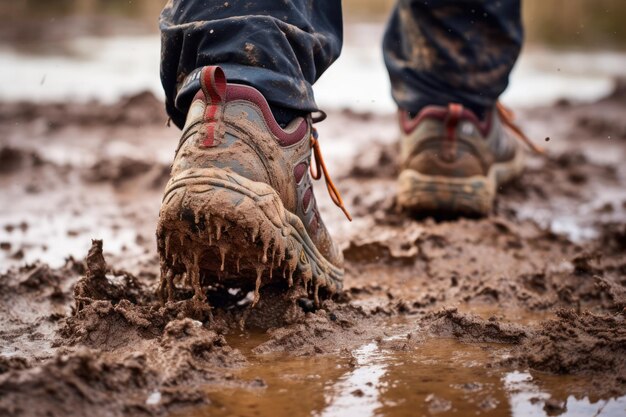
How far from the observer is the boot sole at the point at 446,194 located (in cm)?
307

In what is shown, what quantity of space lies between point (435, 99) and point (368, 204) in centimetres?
50

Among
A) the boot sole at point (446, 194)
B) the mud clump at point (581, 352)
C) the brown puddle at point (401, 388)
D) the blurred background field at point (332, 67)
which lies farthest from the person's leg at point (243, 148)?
the blurred background field at point (332, 67)

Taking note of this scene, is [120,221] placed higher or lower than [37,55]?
lower

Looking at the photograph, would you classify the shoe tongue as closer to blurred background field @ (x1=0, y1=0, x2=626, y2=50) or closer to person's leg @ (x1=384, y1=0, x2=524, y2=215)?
person's leg @ (x1=384, y1=0, x2=524, y2=215)

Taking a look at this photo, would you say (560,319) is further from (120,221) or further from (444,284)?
(120,221)

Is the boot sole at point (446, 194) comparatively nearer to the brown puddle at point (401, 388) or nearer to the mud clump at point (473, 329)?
the mud clump at point (473, 329)

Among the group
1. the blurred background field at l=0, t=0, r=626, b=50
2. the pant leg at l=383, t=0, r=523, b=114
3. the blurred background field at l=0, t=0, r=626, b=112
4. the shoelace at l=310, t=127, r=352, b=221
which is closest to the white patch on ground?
the blurred background field at l=0, t=0, r=626, b=112

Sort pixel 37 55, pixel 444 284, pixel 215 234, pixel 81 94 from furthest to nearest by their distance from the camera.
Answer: pixel 37 55 < pixel 81 94 < pixel 444 284 < pixel 215 234

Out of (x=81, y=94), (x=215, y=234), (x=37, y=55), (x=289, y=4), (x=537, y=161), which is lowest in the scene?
(x=215, y=234)

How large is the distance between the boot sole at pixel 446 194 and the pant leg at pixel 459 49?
0.94 feet

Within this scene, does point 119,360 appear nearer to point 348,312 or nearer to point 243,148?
point 243,148

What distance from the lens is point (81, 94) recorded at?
227 inches

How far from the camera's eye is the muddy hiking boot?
3080 mm

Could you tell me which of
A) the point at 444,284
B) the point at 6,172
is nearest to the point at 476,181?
the point at 444,284
